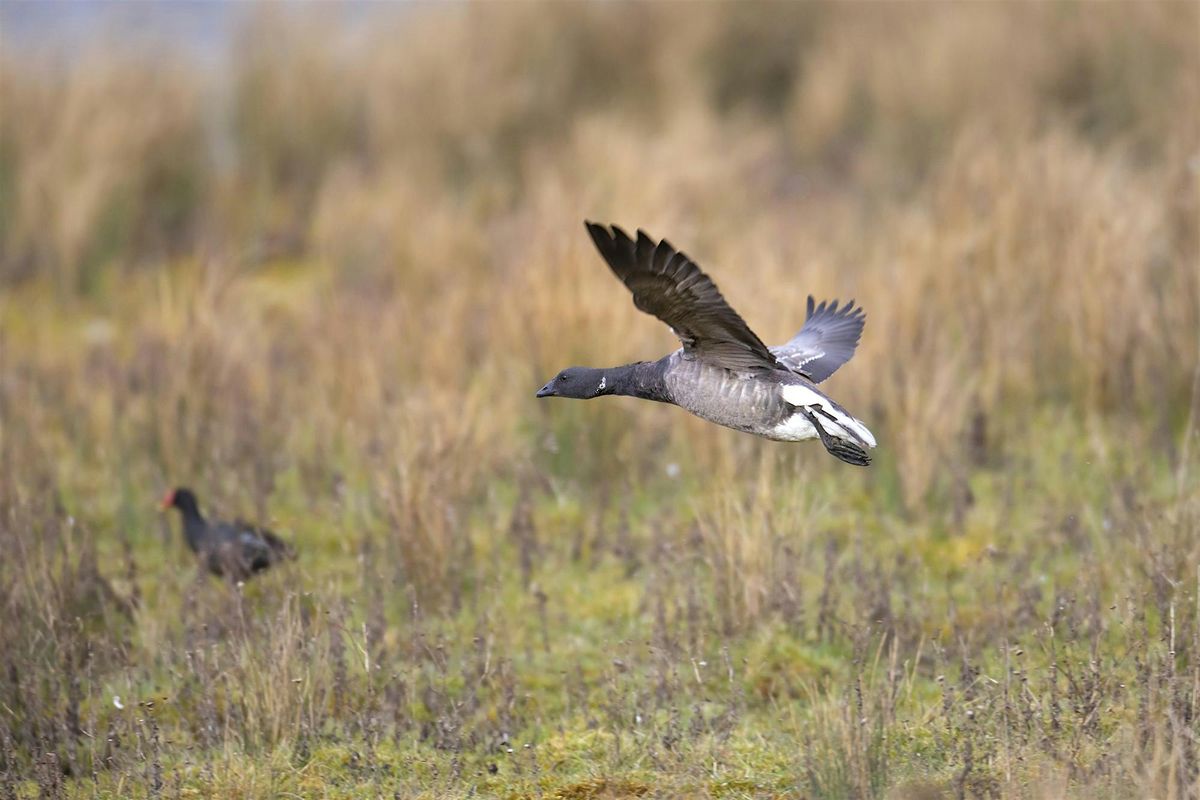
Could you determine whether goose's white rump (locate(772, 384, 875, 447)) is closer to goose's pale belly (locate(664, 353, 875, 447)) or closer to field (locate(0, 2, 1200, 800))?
goose's pale belly (locate(664, 353, 875, 447))

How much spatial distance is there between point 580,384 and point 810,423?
2.59 ft

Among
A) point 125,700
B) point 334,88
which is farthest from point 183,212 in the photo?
point 125,700

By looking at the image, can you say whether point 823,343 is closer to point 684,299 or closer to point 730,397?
point 730,397

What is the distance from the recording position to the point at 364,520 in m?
6.45

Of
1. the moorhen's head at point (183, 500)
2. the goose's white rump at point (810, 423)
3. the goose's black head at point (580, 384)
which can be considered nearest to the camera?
the goose's white rump at point (810, 423)

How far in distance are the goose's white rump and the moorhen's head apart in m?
2.79

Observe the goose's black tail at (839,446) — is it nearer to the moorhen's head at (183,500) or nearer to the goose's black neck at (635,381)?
the goose's black neck at (635,381)

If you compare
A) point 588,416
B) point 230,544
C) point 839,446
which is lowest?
point 230,544

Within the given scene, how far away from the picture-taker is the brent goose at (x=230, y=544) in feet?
19.2

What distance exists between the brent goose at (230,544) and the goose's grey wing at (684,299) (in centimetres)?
214

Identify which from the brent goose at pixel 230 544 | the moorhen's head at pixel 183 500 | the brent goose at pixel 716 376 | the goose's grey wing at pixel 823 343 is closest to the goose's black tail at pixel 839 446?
the brent goose at pixel 716 376

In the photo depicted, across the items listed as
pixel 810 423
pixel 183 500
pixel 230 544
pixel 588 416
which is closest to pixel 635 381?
pixel 810 423

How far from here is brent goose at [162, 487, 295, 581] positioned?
587 cm

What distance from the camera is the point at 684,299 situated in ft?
13.6
